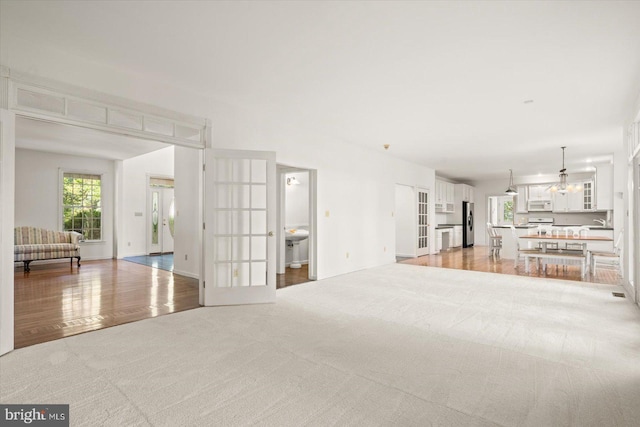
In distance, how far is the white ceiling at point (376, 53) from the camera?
252cm

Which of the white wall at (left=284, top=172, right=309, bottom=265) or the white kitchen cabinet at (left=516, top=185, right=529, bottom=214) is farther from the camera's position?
the white kitchen cabinet at (left=516, top=185, right=529, bottom=214)

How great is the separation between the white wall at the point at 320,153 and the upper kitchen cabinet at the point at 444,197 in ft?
4.65

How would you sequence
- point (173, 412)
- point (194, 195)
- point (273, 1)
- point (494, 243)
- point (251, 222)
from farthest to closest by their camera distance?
point (494, 243)
point (194, 195)
point (251, 222)
point (273, 1)
point (173, 412)

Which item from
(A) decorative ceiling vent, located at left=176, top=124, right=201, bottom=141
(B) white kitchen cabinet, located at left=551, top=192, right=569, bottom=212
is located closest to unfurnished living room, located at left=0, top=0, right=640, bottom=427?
(A) decorative ceiling vent, located at left=176, top=124, right=201, bottom=141

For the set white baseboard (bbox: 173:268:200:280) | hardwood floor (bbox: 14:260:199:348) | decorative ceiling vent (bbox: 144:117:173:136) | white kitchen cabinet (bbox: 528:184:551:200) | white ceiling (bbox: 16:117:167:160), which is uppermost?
white ceiling (bbox: 16:117:167:160)

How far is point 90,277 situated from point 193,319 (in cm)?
367

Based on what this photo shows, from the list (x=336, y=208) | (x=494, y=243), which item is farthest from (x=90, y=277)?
(x=494, y=243)

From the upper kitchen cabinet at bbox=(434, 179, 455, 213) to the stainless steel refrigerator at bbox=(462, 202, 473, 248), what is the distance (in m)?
0.65

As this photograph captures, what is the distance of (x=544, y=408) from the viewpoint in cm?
198

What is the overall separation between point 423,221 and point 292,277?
5242 mm

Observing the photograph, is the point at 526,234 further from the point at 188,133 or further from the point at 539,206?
the point at 188,133

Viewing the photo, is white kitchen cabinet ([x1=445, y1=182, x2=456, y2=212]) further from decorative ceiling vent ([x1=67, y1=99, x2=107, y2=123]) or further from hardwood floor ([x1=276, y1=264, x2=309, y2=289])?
decorative ceiling vent ([x1=67, y1=99, x2=107, y2=123])

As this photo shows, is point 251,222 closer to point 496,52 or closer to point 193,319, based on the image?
point 193,319

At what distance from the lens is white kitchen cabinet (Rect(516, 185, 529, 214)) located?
39.2 feet
